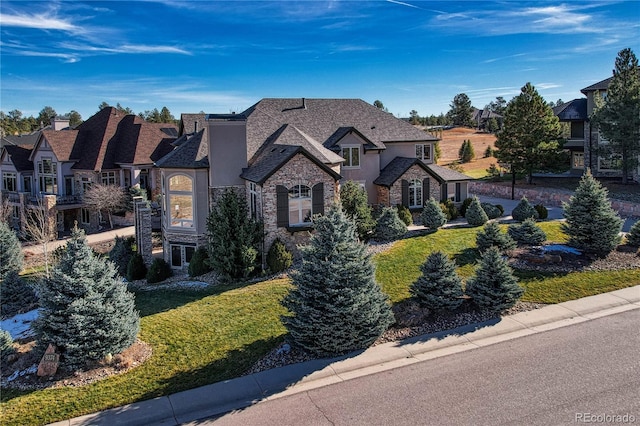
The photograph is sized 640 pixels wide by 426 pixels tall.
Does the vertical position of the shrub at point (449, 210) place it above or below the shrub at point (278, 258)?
above

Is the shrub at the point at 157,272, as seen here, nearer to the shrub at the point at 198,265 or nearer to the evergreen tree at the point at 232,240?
the shrub at the point at 198,265

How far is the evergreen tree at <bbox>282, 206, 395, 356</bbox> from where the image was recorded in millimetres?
12961

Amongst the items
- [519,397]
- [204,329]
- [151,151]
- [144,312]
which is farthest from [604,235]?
[151,151]

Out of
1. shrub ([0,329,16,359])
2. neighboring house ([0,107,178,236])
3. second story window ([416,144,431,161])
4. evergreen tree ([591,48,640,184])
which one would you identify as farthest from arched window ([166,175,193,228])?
evergreen tree ([591,48,640,184])

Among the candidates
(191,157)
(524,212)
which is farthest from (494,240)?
(191,157)

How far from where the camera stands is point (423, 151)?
34531mm

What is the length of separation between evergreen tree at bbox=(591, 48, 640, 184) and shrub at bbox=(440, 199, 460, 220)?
15.9 m

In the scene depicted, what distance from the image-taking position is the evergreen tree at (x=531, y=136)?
132 feet

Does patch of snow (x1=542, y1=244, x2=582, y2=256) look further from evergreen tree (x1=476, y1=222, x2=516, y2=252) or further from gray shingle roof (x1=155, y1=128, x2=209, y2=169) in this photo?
gray shingle roof (x1=155, y1=128, x2=209, y2=169)

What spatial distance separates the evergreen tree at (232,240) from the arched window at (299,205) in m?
1.72

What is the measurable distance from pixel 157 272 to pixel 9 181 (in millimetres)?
27952

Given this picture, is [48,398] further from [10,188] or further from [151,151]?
[10,188]

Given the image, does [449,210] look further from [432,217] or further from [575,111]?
[575,111]

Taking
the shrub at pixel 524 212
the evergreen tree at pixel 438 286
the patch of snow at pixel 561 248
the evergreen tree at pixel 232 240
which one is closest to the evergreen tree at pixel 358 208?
the evergreen tree at pixel 232 240
